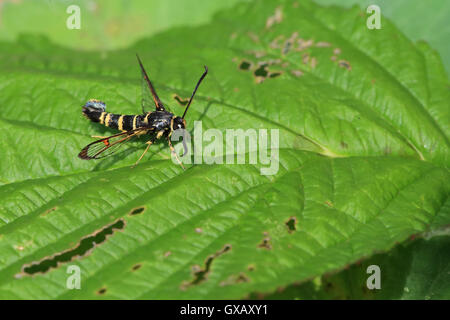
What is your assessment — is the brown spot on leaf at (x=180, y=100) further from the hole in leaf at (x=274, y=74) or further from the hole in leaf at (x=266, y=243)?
the hole in leaf at (x=266, y=243)

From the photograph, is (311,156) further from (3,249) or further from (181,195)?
(3,249)

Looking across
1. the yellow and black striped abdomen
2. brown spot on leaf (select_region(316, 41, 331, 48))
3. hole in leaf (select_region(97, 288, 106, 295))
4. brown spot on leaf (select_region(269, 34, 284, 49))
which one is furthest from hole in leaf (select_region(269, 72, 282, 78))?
hole in leaf (select_region(97, 288, 106, 295))

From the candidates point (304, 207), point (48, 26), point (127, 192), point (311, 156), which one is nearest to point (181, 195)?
point (127, 192)

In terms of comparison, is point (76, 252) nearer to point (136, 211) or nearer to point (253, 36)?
point (136, 211)

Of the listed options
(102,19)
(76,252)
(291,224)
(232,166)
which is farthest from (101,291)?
(102,19)

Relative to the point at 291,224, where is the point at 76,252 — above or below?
below

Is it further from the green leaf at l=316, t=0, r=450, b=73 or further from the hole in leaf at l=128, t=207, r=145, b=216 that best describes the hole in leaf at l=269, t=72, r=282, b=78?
the hole in leaf at l=128, t=207, r=145, b=216
